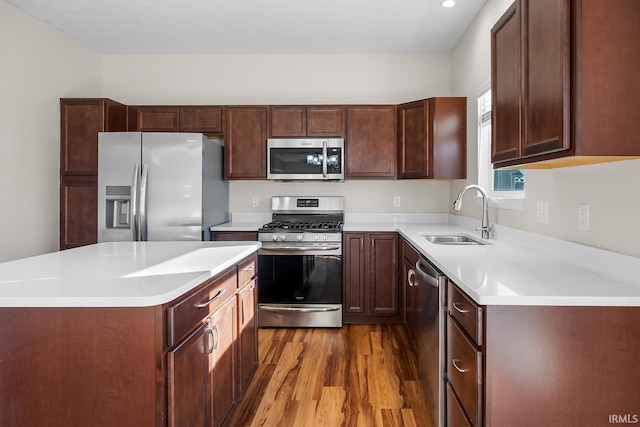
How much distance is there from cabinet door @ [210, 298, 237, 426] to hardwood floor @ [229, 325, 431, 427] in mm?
265

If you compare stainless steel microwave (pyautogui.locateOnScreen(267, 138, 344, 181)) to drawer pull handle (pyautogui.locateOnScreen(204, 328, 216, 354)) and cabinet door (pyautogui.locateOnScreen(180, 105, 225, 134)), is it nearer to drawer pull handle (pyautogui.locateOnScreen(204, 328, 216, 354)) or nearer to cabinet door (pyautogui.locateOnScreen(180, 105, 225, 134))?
cabinet door (pyautogui.locateOnScreen(180, 105, 225, 134))

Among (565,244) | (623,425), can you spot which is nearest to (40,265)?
(623,425)

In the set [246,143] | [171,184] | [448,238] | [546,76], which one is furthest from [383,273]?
[546,76]

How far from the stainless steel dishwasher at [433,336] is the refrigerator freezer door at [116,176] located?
2.48 metres

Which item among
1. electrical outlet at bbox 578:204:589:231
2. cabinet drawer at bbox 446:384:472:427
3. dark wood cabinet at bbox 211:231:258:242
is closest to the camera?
cabinet drawer at bbox 446:384:472:427

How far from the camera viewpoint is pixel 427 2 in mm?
3105

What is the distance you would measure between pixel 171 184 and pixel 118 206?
1.68 ft

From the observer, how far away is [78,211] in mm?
3707

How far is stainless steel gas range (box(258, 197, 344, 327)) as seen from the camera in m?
3.63

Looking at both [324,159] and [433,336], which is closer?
[433,336]

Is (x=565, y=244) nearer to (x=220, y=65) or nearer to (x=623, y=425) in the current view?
(x=623, y=425)

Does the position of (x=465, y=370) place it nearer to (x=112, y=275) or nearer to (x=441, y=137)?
(x=112, y=275)

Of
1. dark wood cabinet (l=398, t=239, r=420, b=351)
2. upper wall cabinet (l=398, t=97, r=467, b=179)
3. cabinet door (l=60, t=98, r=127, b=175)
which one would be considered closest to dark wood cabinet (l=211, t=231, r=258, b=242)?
cabinet door (l=60, t=98, r=127, b=175)

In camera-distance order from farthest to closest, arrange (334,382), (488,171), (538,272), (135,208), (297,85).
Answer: (297,85) < (135,208) < (488,171) < (334,382) < (538,272)
